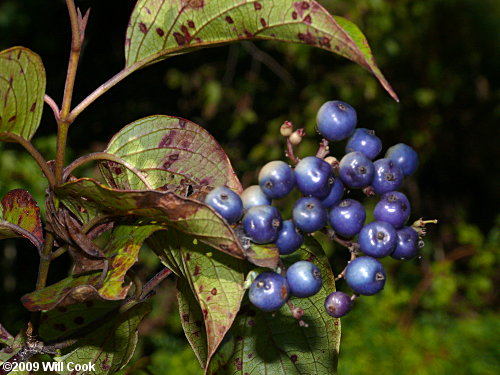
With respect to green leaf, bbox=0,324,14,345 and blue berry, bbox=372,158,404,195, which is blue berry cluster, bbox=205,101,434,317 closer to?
blue berry, bbox=372,158,404,195

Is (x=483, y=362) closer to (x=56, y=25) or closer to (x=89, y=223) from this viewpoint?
A: (x=56, y=25)

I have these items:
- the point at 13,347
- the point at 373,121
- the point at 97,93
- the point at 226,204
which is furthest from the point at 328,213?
the point at 373,121

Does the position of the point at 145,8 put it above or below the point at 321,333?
above

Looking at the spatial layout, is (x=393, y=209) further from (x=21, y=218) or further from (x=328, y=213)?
(x=21, y=218)

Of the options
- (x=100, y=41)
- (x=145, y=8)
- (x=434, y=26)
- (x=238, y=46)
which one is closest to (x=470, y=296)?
(x=434, y=26)

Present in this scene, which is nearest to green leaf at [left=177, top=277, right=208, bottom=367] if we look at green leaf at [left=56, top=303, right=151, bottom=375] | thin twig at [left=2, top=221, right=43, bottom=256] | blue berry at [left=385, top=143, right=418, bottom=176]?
green leaf at [left=56, top=303, right=151, bottom=375]

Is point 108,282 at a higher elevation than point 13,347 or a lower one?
higher

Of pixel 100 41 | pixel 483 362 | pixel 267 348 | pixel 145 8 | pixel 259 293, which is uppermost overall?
pixel 145 8
